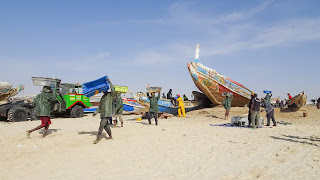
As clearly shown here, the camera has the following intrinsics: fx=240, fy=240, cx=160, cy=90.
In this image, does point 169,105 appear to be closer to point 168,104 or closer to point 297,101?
point 168,104

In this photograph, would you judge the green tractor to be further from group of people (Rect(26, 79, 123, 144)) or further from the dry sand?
the dry sand

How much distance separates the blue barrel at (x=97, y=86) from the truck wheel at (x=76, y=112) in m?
10.1

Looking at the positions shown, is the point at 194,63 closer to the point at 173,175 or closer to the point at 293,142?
the point at 293,142

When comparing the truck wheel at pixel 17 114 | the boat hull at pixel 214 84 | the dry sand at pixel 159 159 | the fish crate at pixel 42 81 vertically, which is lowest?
the dry sand at pixel 159 159

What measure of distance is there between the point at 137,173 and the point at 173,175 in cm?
68

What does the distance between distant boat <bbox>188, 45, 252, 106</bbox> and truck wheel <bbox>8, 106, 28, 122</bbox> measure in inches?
526

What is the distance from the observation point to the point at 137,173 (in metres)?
4.44

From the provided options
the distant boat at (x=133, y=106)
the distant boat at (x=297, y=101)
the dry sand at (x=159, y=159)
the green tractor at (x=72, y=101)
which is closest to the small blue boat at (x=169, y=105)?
the distant boat at (x=133, y=106)

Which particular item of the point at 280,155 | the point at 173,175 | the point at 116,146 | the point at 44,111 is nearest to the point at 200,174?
the point at 173,175

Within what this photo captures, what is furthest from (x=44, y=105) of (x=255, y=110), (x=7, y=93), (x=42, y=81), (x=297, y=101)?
(x=297, y=101)

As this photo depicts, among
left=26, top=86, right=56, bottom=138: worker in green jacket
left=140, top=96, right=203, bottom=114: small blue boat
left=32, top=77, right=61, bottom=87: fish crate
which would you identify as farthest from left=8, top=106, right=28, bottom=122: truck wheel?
left=140, top=96, right=203, bottom=114: small blue boat

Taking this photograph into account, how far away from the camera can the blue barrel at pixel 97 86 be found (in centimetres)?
740

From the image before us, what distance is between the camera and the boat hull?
21516 mm

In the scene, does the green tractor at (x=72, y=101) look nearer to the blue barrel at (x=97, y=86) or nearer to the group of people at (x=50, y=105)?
the group of people at (x=50, y=105)
